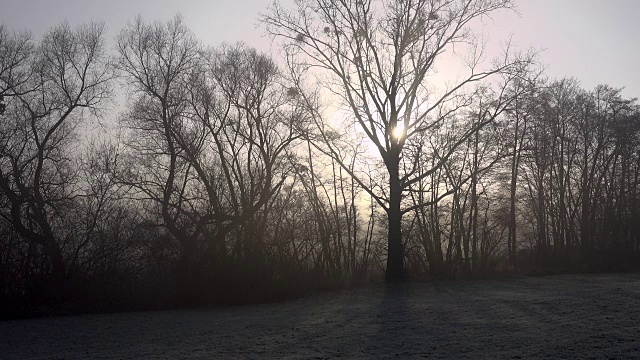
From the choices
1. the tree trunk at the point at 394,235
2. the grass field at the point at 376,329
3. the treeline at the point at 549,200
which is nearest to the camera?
the grass field at the point at 376,329

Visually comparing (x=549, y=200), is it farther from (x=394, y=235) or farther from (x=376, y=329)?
(x=376, y=329)

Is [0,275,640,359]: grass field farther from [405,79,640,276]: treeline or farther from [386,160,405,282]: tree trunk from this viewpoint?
[405,79,640,276]: treeline

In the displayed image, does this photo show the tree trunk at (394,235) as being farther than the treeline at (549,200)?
No

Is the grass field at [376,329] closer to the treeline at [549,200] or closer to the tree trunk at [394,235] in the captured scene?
the tree trunk at [394,235]

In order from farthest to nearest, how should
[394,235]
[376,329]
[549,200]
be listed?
Answer: 1. [549,200]
2. [394,235]
3. [376,329]

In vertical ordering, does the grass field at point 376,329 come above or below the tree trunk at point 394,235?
below

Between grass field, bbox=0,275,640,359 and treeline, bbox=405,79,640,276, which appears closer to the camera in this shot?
grass field, bbox=0,275,640,359

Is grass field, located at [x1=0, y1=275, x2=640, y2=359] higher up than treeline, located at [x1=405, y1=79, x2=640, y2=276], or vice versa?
treeline, located at [x1=405, y1=79, x2=640, y2=276]

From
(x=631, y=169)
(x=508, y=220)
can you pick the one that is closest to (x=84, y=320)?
(x=508, y=220)

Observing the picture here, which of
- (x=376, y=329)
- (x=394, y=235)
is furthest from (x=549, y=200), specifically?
(x=376, y=329)

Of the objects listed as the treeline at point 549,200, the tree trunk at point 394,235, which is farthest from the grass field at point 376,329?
the treeline at point 549,200

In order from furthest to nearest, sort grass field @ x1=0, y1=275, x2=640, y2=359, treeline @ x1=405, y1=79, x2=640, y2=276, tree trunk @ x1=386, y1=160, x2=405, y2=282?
treeline @ x1=405, y1=79, x2=640, y2=276 < tree trunk @ x1=386, y1=160, x2=405, y2=282 < grass field @ x1=0, y1=275, x2=640, y2=359

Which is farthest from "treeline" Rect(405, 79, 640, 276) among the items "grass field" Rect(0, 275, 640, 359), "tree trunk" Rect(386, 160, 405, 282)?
"grass field" Rect(0, 275, 640, 359)

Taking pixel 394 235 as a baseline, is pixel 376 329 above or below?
below
